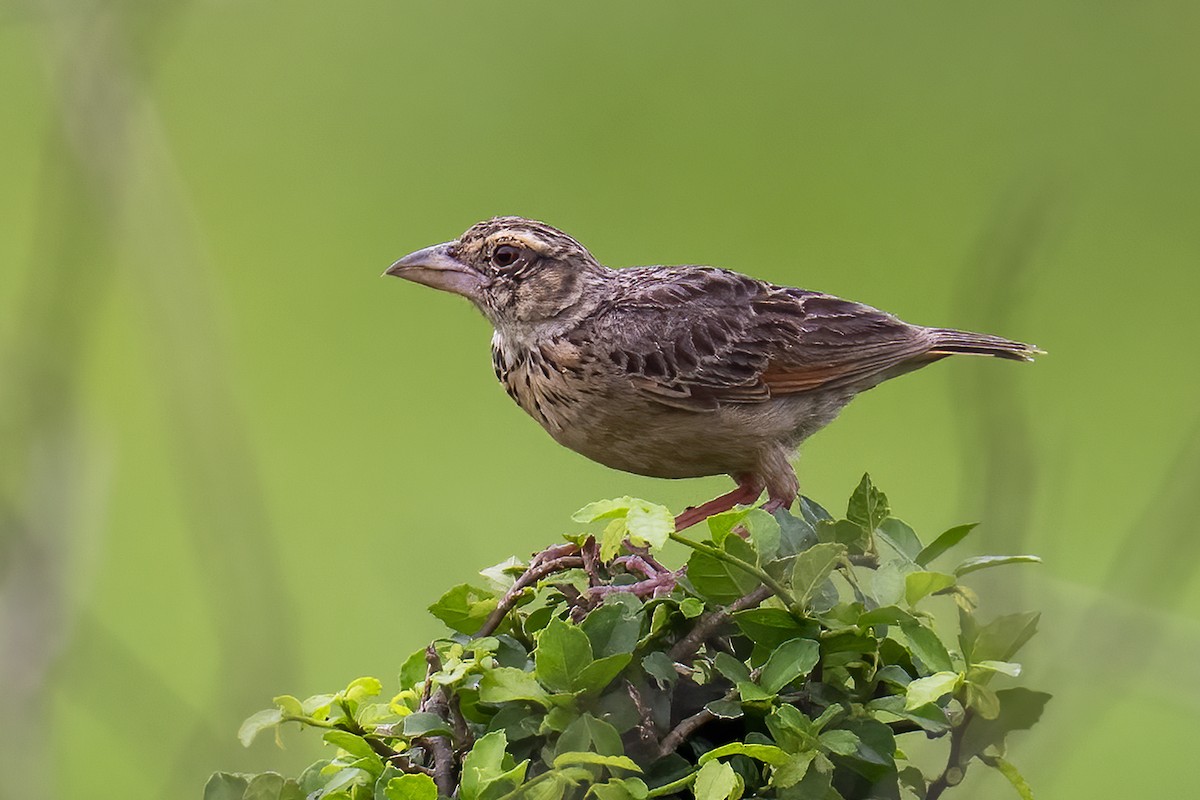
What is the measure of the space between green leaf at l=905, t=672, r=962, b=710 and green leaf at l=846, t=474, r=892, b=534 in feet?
0.70

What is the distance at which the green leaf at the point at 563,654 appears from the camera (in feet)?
4.06

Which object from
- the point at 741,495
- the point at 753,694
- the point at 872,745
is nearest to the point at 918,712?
the point at 872,745

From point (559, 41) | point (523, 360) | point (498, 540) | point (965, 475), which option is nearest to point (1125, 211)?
point (559, 41)

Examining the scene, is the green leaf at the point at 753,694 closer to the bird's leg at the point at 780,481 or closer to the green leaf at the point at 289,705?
the green leaf at the point at 289,705

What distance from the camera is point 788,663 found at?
1232mm

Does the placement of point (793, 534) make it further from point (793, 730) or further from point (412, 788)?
point (412, 788)

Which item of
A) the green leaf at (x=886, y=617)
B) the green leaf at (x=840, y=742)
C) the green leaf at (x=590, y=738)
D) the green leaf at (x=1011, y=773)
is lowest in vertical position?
the green leaf at (x=1011, y=773)

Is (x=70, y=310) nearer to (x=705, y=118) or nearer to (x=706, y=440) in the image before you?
(x=706, y=440)

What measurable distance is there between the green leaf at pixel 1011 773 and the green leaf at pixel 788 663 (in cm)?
19

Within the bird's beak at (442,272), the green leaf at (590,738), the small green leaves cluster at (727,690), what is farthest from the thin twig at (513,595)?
the bird's beak at (442,272)

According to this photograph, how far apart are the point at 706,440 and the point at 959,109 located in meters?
3.12

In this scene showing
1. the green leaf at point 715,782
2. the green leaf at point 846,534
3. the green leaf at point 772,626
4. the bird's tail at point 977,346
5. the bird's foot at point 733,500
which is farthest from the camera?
the bird's tail at point 977,346

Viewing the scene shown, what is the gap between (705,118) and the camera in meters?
5.16

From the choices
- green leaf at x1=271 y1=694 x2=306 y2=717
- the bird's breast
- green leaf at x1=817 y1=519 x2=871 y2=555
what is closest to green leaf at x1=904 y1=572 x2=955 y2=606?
green leaf at x1=817 y1=519 x2=871 y2=555
